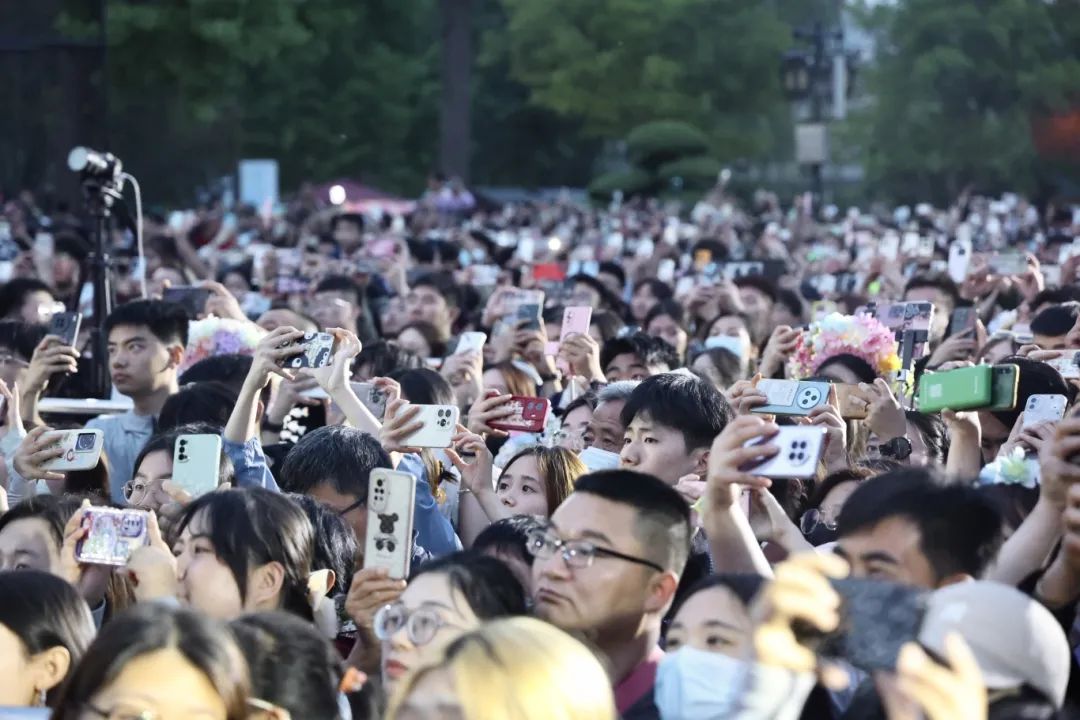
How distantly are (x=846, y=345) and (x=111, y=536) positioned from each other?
4.16m

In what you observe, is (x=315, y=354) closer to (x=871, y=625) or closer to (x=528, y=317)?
(x=528, y=317)

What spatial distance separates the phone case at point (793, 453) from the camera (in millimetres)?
4863

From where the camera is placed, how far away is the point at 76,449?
22.7 feet

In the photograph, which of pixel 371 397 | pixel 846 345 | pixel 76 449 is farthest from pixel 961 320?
pixel 76 449

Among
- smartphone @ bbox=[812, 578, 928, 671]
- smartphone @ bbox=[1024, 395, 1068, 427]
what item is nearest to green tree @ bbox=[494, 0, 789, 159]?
smartphone @ bbox=[1024, 395, 1068, 427]

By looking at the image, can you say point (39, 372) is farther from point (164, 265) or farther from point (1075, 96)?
point (1075, 96)

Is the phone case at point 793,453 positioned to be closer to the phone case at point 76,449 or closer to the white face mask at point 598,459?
the white face mask at point 598,459

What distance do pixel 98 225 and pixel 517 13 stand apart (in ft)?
126

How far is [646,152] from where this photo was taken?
43.4 meters

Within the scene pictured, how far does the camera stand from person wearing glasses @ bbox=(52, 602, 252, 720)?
402cm

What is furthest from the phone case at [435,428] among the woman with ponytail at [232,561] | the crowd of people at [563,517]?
the woman with ponytail at [232,561]

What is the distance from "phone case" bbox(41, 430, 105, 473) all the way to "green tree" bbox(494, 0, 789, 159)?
137 ft

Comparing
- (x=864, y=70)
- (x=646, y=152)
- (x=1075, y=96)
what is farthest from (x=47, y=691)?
(x=864, y=70)

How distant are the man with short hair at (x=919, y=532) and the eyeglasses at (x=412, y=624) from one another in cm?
88
